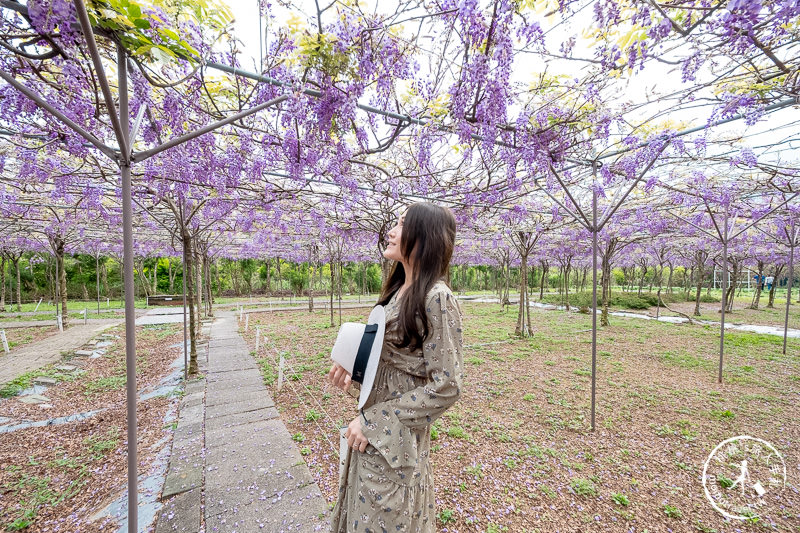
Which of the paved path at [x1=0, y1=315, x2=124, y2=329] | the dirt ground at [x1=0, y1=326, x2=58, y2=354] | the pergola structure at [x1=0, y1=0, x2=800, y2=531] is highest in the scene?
the pergola structure at [x1=0, y1=0, x2=800, y2=531]

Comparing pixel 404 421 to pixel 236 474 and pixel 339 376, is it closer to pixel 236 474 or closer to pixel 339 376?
pixel 339 376

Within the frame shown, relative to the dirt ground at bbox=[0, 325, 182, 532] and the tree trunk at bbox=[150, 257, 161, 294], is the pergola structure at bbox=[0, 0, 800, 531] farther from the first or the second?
the tree trunk at bbox=[150, 257, 161, 294]

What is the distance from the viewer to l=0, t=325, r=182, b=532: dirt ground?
2.32m

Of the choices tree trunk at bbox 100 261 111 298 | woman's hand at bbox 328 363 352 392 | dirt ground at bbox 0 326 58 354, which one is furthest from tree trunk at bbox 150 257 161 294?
woman's hand at bbox 328 363 352 392

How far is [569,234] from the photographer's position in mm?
11406

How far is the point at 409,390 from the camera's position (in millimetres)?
1197

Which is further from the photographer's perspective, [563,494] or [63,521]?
[563,494]

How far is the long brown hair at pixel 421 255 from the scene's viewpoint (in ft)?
3.80

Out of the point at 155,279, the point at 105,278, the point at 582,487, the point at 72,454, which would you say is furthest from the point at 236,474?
the point at 105,278

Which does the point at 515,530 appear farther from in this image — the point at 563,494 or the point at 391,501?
the point at 391,501

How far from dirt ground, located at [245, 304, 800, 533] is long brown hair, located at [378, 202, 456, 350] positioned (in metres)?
1.97

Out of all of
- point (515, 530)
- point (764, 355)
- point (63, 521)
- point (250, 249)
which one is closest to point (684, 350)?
point (764, 355)

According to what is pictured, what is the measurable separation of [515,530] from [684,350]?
811 cm

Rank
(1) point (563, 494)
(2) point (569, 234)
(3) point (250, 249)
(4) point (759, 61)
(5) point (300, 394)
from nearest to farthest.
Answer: (4) point (759, 61) < (1) point (563, 494) < (5) point (300, 394) < (2) point (569, 234) < (3) point (250, 249)
